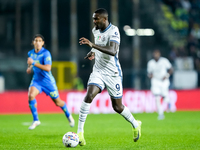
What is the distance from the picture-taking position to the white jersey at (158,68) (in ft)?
51.2

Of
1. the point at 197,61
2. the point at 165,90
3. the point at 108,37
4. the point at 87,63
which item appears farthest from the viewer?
the point at 87,63

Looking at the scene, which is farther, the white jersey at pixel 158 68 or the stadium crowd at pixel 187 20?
the stadium crowd at pixel 187 20

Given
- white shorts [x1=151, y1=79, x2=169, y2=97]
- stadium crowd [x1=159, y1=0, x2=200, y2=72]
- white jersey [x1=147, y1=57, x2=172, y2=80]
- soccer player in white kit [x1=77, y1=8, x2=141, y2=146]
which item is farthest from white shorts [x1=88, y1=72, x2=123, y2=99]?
stadium crowd [x1=159, y1=0, x2=200, y2=72]

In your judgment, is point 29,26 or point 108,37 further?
point 29,26

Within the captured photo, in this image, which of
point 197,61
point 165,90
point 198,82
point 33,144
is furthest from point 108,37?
point 197,61

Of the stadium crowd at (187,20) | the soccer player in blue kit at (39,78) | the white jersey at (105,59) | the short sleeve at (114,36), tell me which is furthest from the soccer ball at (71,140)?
the stadium crowd at (187,20)

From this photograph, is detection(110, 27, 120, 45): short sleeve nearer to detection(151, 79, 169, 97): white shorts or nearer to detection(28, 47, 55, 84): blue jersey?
detection(28, 47, 55, 84): blue jersey

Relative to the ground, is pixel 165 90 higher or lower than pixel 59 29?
lower

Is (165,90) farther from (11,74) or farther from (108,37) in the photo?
(11,74)

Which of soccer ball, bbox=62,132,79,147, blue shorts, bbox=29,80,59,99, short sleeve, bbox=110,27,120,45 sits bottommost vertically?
soccer ball, bbox=62,132,79,147

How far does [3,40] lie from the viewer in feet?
98.4

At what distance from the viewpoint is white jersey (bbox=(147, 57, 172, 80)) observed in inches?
615

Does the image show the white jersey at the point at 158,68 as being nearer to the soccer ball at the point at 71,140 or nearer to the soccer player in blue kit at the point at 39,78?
the soccer player in blue kit at the point at 39,78

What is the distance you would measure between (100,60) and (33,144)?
1993mm
